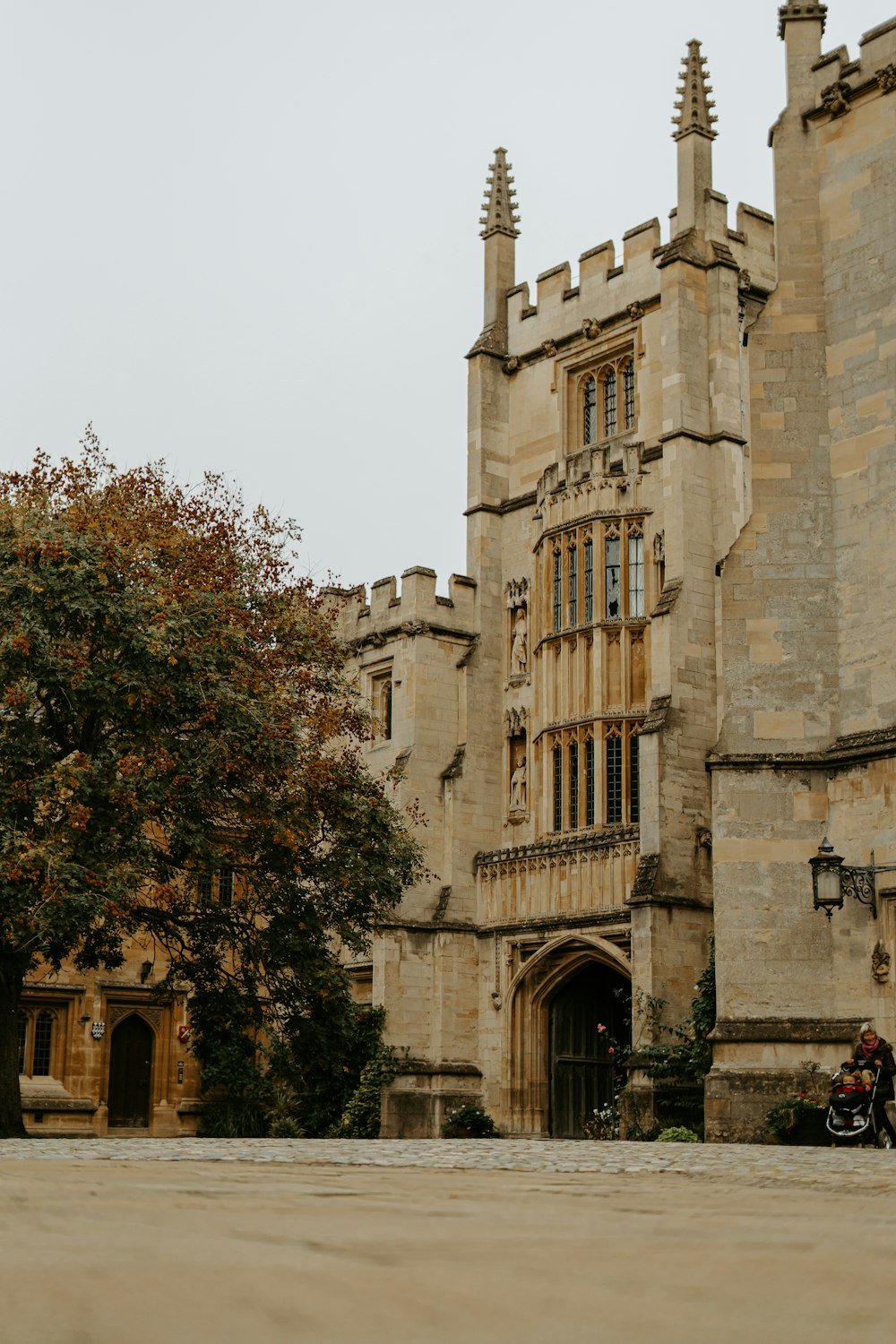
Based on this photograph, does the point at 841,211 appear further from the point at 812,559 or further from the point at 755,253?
the point at 755,253

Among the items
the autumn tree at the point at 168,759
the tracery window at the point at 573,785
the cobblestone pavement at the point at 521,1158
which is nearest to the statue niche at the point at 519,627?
the tracery window at the point at 573,785

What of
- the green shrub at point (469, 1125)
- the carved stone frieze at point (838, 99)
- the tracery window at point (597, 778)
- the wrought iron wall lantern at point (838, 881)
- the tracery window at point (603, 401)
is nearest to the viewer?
the wrought iron wall lantern at point (838, 881)

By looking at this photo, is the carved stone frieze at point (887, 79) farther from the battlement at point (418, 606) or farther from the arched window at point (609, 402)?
the battlement at point (418, 606)

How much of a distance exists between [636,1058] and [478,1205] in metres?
21.5

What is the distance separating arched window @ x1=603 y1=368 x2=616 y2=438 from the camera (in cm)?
3103

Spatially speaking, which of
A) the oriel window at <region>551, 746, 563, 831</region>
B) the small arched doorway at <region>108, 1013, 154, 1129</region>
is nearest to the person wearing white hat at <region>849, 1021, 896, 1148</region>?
the oriel window at <region>551, 746, 563, 831</region>

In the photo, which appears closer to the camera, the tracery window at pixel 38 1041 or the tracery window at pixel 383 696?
the tracery window at pixel 38 1041

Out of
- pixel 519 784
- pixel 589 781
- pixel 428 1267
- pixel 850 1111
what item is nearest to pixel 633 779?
pixel 589 781

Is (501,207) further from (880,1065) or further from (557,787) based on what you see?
(880,1065)

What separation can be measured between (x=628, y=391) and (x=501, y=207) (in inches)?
→ 239

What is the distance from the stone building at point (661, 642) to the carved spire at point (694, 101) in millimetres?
118

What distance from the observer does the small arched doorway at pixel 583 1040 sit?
28.6 meters

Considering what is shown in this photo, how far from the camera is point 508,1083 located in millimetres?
28750

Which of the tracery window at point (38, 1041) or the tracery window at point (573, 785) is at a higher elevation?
the tracery window at point (573, 785)
